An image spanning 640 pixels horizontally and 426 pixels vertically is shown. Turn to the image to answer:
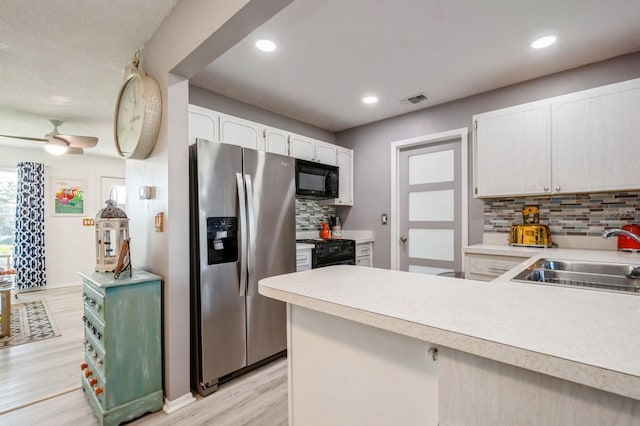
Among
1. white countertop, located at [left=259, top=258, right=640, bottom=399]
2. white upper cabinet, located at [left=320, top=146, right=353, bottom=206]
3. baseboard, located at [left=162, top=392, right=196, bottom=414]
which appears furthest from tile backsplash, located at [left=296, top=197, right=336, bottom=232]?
white countertop, located at [left=259, top=258, right=640, bottom=399]

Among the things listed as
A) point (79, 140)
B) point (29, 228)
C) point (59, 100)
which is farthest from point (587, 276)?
point (29, 228)

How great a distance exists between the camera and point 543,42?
221cm

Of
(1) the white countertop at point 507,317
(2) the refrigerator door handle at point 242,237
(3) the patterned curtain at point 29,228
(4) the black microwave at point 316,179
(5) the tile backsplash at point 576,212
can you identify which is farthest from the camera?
(3) the patterned curtain at point 29,228

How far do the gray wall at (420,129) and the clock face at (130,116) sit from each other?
2753 millimetres

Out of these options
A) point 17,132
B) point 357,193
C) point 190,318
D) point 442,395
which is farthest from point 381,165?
point 17,132

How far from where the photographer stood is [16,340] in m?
3.08

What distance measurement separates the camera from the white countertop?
1.76ft

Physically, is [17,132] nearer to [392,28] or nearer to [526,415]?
[392,28]

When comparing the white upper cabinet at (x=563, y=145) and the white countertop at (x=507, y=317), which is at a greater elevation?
the white upper cabinet at (x=563, y=145)

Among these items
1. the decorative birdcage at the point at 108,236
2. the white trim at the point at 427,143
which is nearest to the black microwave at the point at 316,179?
the white trim at the point at 427,143

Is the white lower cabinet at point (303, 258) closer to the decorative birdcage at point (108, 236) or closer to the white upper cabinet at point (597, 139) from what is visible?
the decorative birdcage at point (108, 236)

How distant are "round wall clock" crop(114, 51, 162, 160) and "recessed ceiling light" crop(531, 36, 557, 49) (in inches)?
108

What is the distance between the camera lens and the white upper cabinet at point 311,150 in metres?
3.38

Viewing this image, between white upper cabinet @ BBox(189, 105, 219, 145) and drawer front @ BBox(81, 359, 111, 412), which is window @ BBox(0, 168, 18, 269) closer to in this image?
drawer front @ BBox(81, 359, 111, 412)
